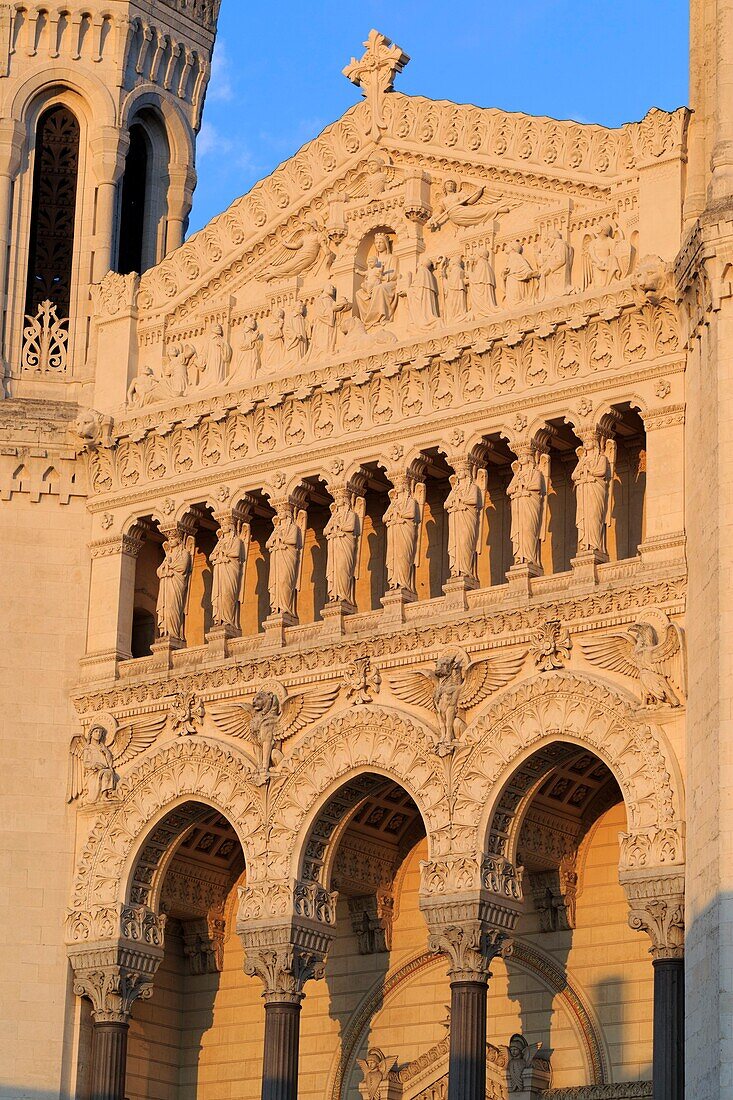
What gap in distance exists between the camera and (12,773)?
3647cm

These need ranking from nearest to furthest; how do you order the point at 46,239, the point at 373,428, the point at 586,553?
the point at 586,553
the point at 373,428
the point at 46,239

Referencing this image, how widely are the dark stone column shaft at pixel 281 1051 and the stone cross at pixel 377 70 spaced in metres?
11.7

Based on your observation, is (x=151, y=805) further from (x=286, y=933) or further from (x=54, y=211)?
(x=54, y=211)

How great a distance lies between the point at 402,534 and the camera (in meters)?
33.7

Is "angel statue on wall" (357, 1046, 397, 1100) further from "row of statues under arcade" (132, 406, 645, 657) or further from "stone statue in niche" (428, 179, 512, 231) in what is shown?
"stone statue in niche" (428, 179, 512, 231)

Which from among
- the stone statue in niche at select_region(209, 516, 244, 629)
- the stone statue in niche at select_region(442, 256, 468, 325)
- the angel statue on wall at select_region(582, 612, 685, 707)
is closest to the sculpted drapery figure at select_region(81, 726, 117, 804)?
the stone statue in niche at select_region(209, 516, 244, 629)

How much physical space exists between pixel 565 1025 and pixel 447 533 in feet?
21.7

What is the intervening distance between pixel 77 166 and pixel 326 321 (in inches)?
275

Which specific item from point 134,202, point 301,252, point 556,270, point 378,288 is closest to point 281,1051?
point 378,288

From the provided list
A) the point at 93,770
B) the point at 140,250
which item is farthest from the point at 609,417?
the point at 140,250

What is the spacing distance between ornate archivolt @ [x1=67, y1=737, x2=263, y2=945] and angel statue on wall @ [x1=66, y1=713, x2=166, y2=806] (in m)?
0.24

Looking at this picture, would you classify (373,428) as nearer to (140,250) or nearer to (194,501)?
(194,501)

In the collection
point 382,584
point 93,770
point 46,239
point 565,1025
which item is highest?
point 46,239

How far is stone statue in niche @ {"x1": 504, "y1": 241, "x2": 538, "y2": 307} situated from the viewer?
1320 inches
